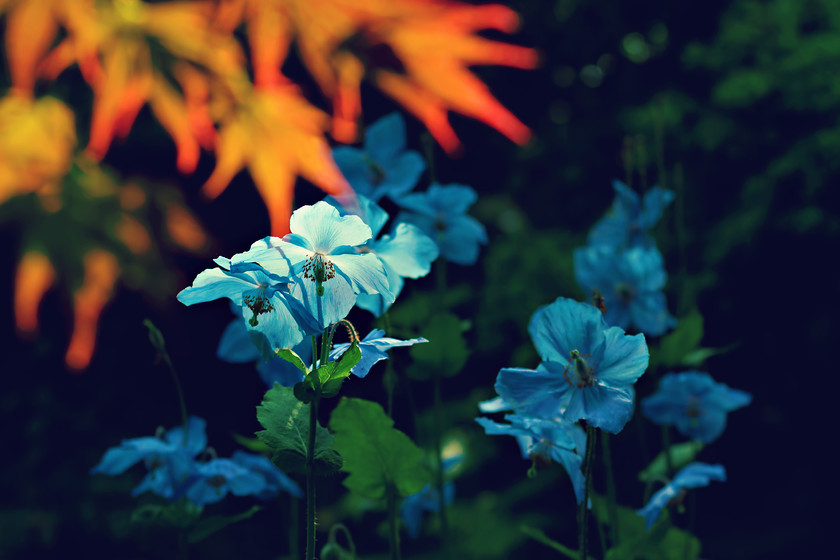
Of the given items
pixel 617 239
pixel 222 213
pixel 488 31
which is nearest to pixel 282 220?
pixel 222 213

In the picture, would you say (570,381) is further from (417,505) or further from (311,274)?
(417,505)

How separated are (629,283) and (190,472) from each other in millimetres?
513

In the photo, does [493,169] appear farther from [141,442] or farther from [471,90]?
[141,442]

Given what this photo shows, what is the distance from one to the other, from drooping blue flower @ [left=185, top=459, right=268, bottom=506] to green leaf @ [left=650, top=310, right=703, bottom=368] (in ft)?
1.44

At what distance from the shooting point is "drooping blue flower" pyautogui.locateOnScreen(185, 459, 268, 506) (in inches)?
22.2

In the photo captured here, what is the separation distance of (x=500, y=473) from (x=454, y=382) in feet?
0.81

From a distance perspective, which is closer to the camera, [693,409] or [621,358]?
[621,358]

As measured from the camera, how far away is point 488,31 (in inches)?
71.7

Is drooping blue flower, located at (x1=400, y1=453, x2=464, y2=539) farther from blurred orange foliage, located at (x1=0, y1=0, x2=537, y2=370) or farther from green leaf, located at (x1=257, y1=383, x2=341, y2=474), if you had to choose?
blurred orange foliage, located at (x1=0, y1=0, x2=537, y2=370)

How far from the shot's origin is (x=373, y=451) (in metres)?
0.52

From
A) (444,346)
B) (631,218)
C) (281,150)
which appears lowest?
(444,346)

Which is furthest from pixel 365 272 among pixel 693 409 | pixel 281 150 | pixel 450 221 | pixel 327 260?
pixel 281 150

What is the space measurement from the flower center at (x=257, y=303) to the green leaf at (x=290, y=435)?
7cm

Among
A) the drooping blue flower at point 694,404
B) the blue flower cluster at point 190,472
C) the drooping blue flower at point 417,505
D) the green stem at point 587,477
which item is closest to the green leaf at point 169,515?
the blue flower cluster at point 190,472
